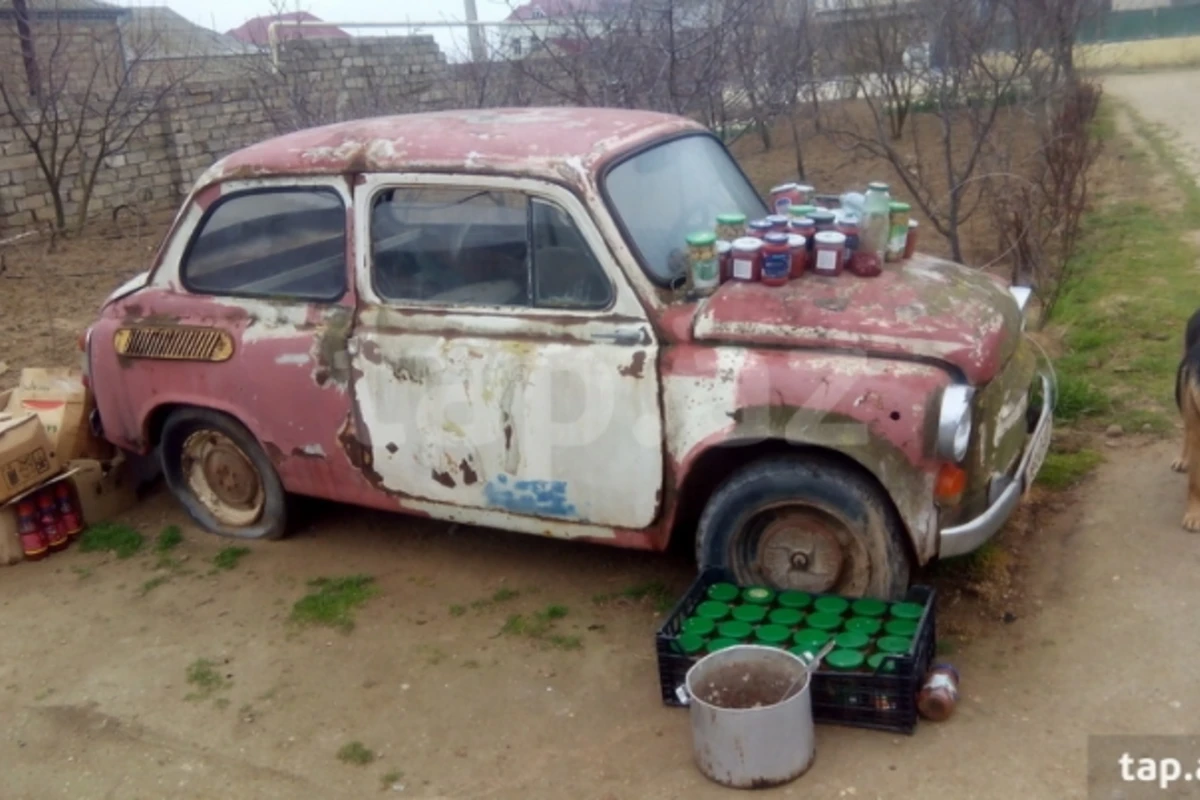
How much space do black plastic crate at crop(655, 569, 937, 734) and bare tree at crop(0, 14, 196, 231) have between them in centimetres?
1129

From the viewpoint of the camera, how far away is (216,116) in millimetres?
15227

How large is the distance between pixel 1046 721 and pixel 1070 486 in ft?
6.12

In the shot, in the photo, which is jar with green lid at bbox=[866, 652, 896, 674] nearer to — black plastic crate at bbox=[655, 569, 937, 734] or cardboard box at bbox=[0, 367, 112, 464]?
black plastic crate at bbox=[655, 569, 937, 734]

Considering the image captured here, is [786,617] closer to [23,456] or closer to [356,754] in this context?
[356,754]

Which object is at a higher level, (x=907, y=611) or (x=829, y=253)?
(x=829, y=253)

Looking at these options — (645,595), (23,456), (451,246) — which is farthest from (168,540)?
(645,595)

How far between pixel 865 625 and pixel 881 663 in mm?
258

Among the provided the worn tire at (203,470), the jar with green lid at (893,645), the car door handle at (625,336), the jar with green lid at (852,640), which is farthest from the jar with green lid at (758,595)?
the worn tire at (203,470)

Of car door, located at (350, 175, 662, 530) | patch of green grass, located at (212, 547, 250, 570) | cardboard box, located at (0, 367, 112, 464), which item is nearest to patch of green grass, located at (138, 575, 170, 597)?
patch of green grass, located at (212, 547, 250, 570)

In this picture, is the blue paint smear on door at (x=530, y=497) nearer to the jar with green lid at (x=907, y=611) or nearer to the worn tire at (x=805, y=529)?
the worn tire at (x=805, y=529)

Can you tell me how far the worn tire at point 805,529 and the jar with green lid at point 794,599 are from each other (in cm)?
14

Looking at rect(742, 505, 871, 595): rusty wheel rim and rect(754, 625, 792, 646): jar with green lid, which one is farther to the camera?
rect(742, 505, 871, 595): rusty wheel rim

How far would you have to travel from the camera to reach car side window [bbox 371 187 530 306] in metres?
4.32

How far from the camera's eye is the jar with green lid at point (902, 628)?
12.2 feet
